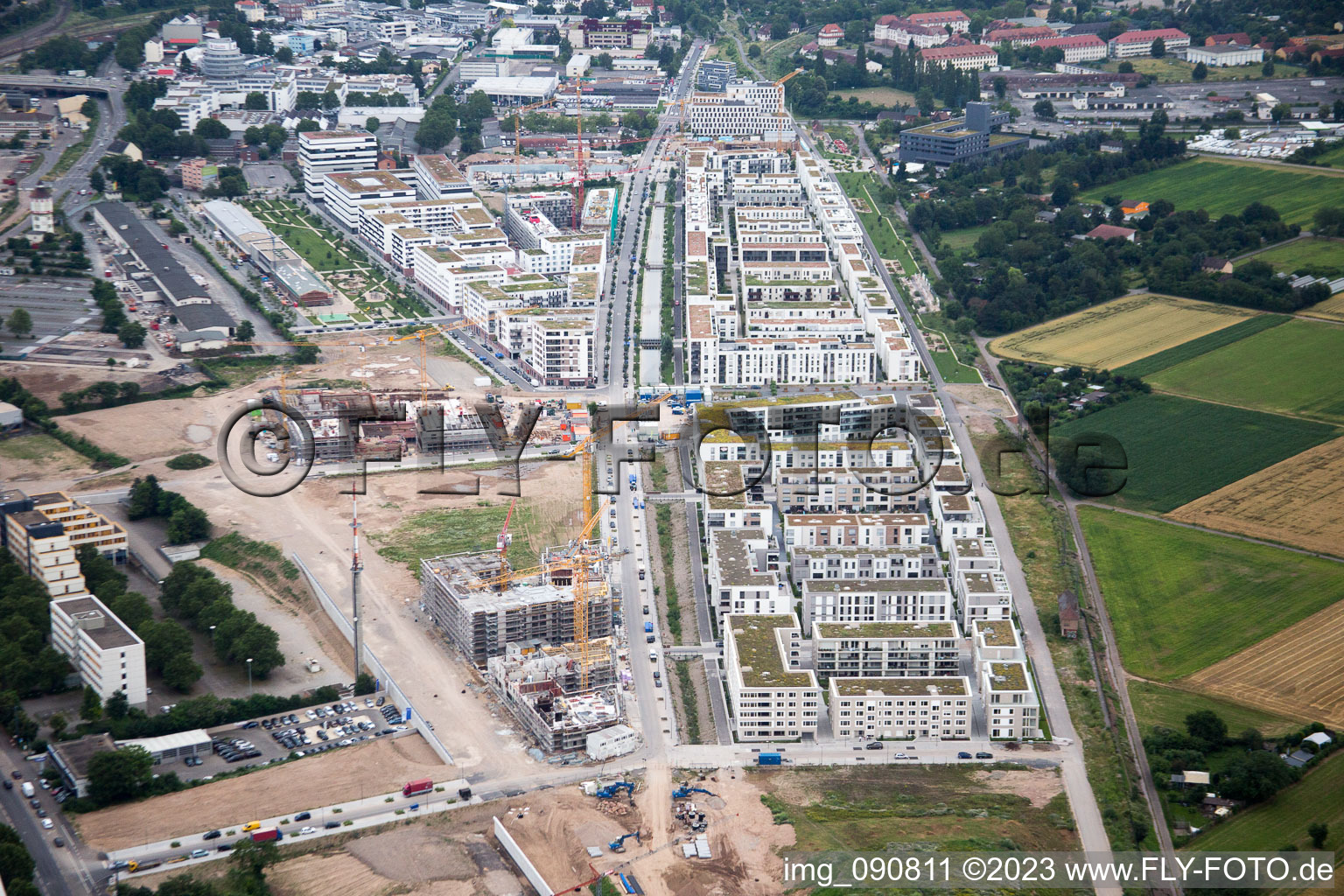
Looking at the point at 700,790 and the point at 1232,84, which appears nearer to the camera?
the point at 700,790

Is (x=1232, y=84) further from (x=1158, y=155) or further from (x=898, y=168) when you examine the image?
(x=898, y=168)

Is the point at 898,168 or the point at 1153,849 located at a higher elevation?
the point at 898,168

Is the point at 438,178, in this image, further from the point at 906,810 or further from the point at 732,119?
the point at 906,810

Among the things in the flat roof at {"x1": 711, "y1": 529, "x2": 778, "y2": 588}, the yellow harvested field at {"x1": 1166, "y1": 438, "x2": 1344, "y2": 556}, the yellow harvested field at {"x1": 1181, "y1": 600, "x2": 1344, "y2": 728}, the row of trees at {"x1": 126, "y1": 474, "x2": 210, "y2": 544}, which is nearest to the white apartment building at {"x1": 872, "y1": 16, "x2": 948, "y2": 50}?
the yellow harvested field at {"x1": 1166, "y1": 438, "x2": 1344, "y2": 556}

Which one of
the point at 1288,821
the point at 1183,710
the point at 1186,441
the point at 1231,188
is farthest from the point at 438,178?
the point at 1288,821

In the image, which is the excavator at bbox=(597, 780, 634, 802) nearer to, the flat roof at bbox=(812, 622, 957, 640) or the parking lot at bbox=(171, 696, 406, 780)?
the parking lot at bbox=(171, 696, 406, 780)

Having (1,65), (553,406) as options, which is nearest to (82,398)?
(553,406)

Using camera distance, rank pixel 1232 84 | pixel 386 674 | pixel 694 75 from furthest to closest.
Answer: pixel 694 75 → pixel 1232 84 → pixel 386 674
